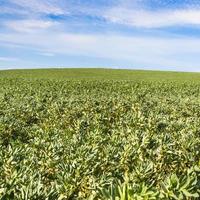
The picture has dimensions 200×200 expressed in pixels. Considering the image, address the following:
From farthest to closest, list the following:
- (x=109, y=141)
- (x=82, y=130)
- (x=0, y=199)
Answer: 1. (x=82, y=130)
2. (x=109, y=141)
3. (x=0, y=199)

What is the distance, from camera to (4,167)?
7.09 metres

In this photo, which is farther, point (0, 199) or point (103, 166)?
point (103, 166)

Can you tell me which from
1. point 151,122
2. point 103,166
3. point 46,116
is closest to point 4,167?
point 103,166

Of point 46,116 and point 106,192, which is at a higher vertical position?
point 106,192

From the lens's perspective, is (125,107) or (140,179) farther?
(125,107)

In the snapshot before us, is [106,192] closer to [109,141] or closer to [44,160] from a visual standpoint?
[44,160]

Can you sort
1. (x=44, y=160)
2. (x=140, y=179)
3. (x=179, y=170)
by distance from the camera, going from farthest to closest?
(x=179, y=170) < (x=44, y=160) < (x=140, y=179)

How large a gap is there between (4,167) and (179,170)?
372 cm

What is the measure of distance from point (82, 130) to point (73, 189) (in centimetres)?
796

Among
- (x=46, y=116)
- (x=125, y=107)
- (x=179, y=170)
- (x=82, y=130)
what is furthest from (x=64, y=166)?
(x=125, y=107)

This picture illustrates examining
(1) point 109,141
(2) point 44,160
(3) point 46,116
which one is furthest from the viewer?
(3) point 46,116

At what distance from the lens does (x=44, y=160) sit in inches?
322

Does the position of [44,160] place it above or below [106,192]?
below

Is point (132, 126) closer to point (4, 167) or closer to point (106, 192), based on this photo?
point (4, 167)
